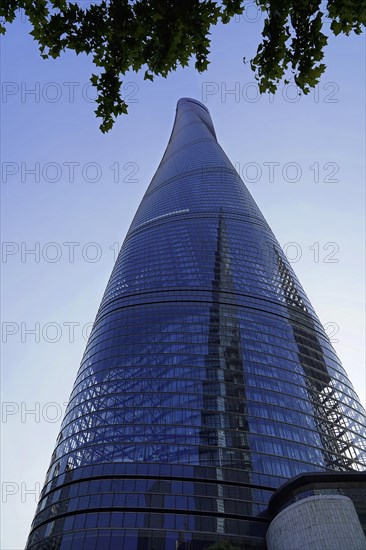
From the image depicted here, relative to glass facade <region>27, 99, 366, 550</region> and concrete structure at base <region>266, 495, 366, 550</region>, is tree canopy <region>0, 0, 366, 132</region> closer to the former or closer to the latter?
concrete structure at base <region>266, 495, 366, 550</region>

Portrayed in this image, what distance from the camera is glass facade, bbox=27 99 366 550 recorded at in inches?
1998

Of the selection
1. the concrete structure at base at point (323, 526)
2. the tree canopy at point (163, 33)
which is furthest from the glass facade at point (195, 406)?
the tree canopy at point (163, 33)

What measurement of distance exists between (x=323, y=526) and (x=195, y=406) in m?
27.4

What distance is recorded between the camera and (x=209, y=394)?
64.4 meters

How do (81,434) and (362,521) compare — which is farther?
(81,434)

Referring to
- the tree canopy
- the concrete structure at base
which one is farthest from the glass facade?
the tree canopy

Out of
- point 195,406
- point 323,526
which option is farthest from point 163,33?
point 195,406

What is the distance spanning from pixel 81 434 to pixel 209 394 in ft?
57.0

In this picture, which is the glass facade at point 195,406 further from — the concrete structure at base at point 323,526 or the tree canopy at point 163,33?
the tree canopy at point 163,33

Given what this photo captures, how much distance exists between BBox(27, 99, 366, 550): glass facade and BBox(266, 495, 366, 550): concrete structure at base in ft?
35.1

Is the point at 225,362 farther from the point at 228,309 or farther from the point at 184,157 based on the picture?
the point at 184,157

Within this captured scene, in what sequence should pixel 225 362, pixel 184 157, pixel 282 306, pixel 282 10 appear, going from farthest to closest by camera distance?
1. pixel 184 157
2. pixel 282 306
3. pixel 225 362
4. pixel 282 10

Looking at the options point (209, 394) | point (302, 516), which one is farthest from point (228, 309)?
point (302, 516)

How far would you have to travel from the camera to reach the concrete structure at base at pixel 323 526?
3547 centimetres
